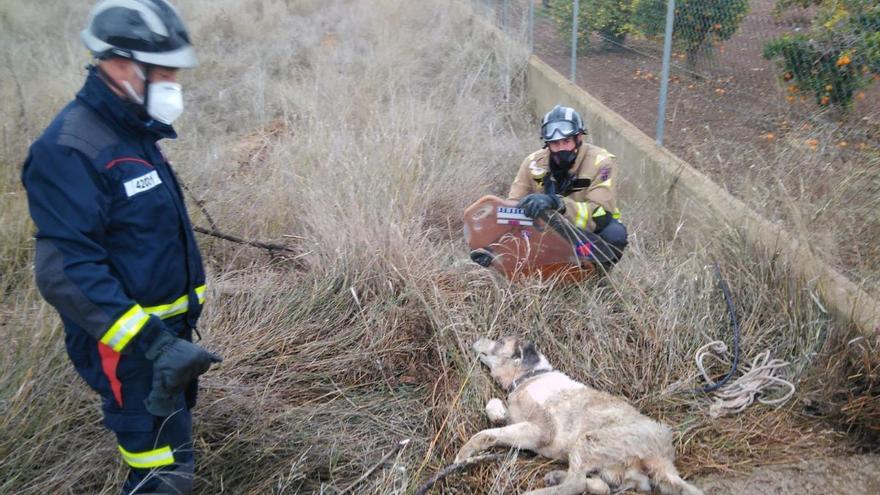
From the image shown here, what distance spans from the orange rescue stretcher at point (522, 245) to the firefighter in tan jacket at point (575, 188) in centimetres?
7

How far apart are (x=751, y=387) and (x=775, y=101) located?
2.61m

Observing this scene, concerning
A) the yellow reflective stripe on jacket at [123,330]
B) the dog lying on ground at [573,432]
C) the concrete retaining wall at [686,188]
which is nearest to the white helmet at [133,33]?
the yellow reflective stripe on jacket at [123,330]

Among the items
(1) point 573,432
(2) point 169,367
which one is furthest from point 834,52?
(2) point 169,367

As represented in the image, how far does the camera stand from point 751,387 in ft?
9.29

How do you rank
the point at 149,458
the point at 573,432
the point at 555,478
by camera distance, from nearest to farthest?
the point at 149,458 < the point at 555,478 < the point at 573,432

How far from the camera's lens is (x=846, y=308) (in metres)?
2.85

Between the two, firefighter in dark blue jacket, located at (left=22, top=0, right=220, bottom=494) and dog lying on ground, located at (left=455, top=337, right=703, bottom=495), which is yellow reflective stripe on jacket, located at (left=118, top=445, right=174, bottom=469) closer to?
firefighter in dark blue jacket, located at (left=22, top=0, right=220, bottom=494)

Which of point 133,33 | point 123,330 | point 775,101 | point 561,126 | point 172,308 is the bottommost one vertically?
point 775,101

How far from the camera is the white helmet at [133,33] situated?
5.82ft

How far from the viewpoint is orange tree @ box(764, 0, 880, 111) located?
13.0 ft

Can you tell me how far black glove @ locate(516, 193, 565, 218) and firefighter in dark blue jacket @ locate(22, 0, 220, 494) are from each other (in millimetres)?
1863

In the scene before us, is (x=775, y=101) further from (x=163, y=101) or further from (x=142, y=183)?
(x=142, y=183)

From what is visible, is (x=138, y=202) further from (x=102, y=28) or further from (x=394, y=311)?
(x=394, y=311)

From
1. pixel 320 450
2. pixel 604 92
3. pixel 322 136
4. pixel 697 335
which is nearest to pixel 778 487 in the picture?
pixel 697 335
